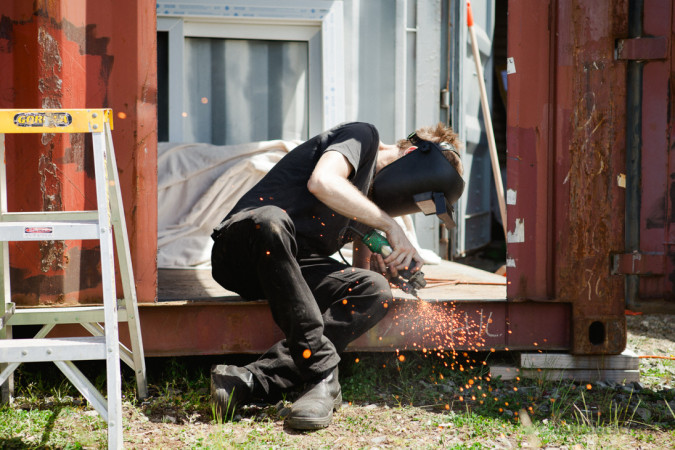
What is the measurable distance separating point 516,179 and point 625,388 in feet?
3.74

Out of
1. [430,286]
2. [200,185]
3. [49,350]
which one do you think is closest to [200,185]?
[200,185]

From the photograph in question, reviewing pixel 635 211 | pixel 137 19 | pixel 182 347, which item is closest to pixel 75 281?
pixel 182 347

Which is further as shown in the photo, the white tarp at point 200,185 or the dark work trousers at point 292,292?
the white tarp at point 200,185

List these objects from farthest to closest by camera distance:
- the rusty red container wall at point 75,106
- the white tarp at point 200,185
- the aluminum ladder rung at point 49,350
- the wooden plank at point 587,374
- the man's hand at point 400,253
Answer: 1. the white tarp at point 200,185
2. the wooden plank at point 587,374
3. the man's hand at point 400,253
4. the rusty red container wall at point 75,106
5. the aluminum ladder rung at point 49,350

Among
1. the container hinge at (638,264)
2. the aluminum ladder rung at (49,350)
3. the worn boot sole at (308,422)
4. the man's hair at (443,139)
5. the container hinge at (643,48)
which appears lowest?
the worn boot sole at (308,422)

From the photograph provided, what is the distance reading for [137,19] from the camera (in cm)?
272

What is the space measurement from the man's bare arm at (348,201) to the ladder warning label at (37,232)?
3.49ft

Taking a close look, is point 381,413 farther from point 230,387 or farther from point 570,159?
point 570,159

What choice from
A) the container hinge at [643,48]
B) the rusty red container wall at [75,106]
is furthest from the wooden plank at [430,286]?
the container hinge at [643,48]

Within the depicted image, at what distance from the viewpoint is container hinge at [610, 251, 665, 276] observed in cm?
295

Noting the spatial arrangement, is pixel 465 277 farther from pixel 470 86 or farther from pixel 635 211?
pixel 470 86

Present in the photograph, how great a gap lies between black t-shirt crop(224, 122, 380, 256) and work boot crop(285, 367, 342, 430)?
2.08ft

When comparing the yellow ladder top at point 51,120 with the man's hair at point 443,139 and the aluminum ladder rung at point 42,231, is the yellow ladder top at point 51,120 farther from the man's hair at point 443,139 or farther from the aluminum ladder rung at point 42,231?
the man's hair at point 443,139

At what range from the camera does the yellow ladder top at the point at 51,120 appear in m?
2.10
